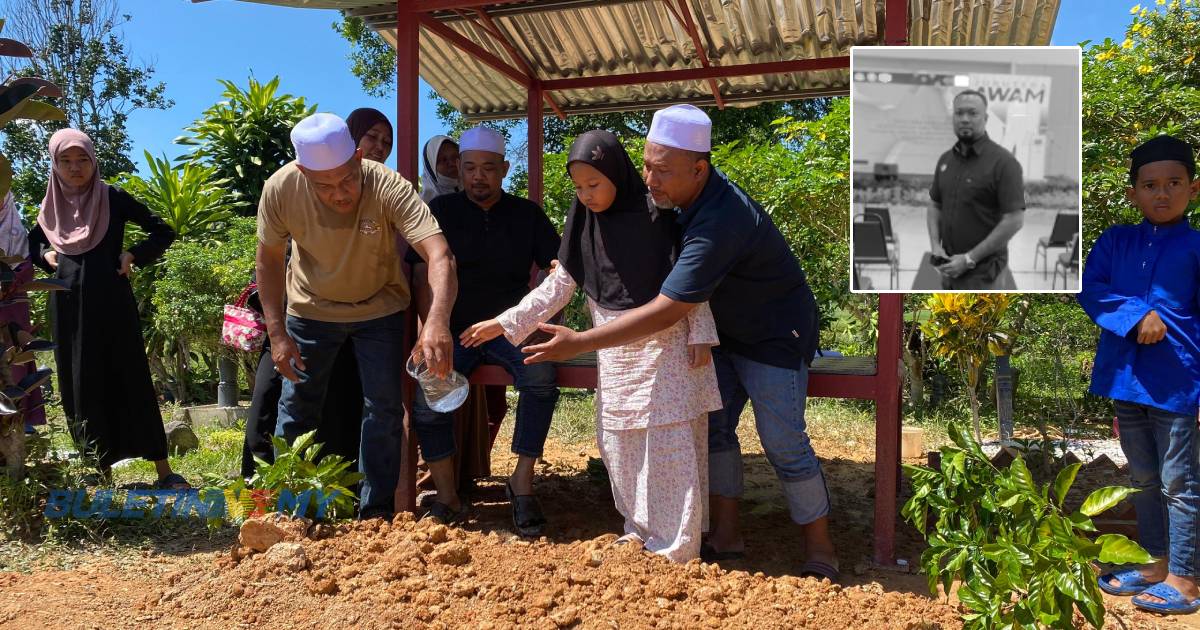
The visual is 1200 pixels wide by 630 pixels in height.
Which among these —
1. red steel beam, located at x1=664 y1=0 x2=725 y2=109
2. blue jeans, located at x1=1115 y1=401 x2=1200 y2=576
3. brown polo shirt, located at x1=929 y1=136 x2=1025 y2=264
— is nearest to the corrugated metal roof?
red steel beam, located at x1=664 y1=0 x2=725 y2=109

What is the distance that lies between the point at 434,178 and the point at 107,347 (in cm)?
180

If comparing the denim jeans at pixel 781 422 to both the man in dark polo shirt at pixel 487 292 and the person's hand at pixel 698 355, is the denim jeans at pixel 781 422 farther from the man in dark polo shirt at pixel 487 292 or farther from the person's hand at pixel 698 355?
the man in dark polo shirt at pixel 487 292

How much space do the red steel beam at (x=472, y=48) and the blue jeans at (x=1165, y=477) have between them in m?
3.50

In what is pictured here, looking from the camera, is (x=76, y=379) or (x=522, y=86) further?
(x=522, y=86)

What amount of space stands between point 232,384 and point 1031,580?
7299 mm

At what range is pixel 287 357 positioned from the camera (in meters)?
3.59

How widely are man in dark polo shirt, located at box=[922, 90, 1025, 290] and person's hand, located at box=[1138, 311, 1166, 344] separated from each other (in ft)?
2.11

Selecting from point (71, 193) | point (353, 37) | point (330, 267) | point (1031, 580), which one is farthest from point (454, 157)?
point (353, 37)

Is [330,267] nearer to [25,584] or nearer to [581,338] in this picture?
[581,338]

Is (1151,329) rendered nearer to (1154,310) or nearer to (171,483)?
(1154,310)

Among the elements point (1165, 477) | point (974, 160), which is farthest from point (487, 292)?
point (1165, 477)

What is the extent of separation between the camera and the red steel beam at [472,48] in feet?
14.6

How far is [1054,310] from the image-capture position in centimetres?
671

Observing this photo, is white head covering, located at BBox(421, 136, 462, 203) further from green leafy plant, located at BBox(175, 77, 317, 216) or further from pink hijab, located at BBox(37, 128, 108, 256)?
green leafy plant, located at BBox(175, 77, 317, 216)
